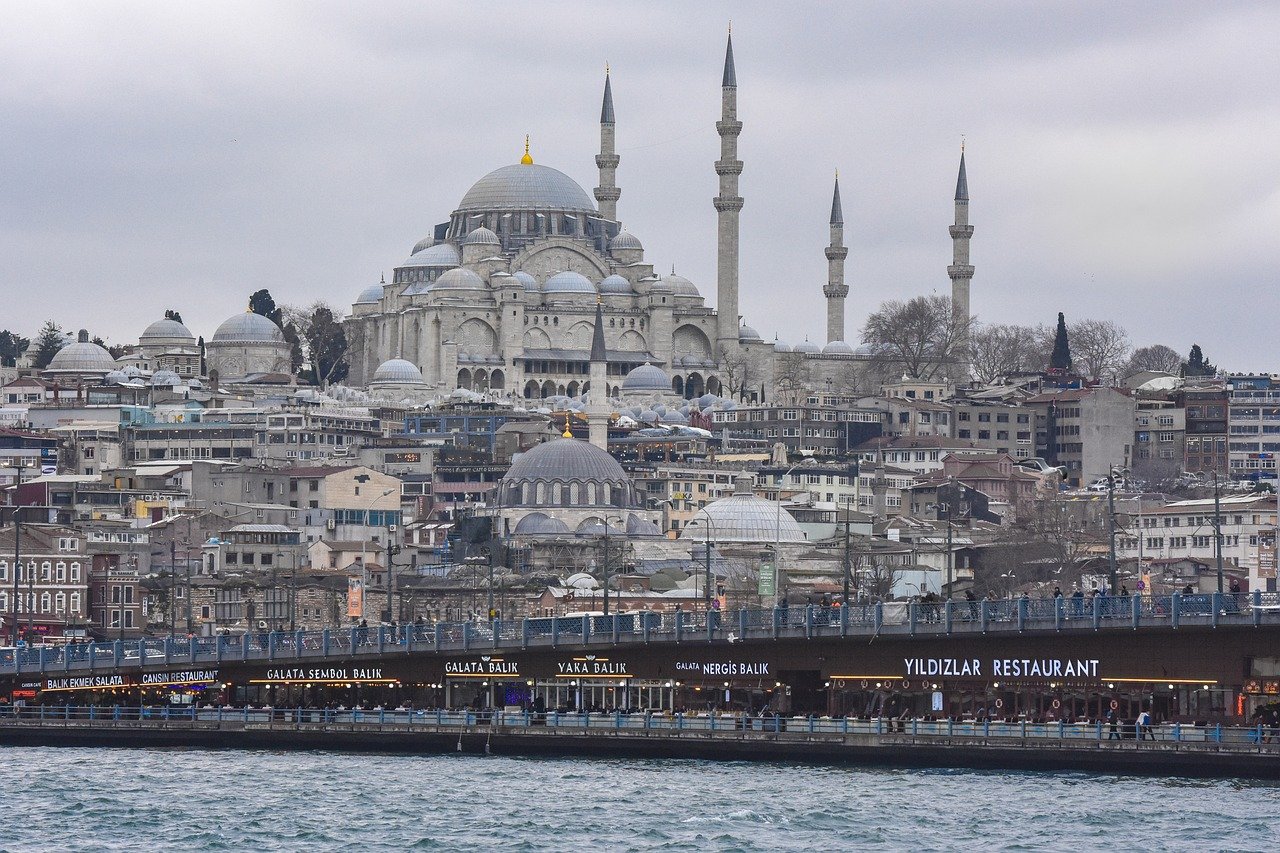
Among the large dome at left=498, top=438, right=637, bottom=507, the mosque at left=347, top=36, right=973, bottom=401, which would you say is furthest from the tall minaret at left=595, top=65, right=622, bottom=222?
the large dome at left=498, top=438, right=637, bottom=507

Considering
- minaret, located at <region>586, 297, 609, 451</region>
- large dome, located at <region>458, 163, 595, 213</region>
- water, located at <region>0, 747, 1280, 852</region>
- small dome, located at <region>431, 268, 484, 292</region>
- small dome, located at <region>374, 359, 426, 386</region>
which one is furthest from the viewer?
large dome, located at <region>458, 163, 595, 213</region>

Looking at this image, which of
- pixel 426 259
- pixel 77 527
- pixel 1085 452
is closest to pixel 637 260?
pixel 426 259

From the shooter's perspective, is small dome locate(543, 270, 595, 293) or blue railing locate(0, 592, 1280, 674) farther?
small dome locate(543, 270, 595, 293)

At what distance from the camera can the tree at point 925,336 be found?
155 m

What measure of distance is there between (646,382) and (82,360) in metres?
28.0

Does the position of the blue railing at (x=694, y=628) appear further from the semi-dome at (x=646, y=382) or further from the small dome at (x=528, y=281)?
the small dome at (x=528, y=281)

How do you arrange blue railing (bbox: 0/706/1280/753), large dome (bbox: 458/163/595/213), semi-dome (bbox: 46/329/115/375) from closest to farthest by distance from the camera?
blue railing (bbox: 0/706/1280/753) → semi-dome (bbox: 46/329/115/375) → large dome (bbox: 458/163/595/213)

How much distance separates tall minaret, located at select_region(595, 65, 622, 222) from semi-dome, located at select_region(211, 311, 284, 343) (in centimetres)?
1892

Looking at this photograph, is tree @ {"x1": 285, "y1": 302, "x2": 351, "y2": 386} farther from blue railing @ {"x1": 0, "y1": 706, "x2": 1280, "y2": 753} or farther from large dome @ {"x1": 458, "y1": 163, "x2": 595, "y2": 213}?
blue railing @ {"x1": 0, "y1": 706, "x2": 1280, "y2": 753}

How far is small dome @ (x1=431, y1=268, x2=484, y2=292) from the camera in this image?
499 ft

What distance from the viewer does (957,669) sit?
5256 cm

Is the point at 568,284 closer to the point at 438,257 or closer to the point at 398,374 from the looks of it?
the point at 438,257

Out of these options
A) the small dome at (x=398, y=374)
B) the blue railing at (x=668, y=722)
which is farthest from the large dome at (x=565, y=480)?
the blue railing at (x=668, y=722)

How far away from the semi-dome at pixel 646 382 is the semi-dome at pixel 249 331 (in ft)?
67.4
